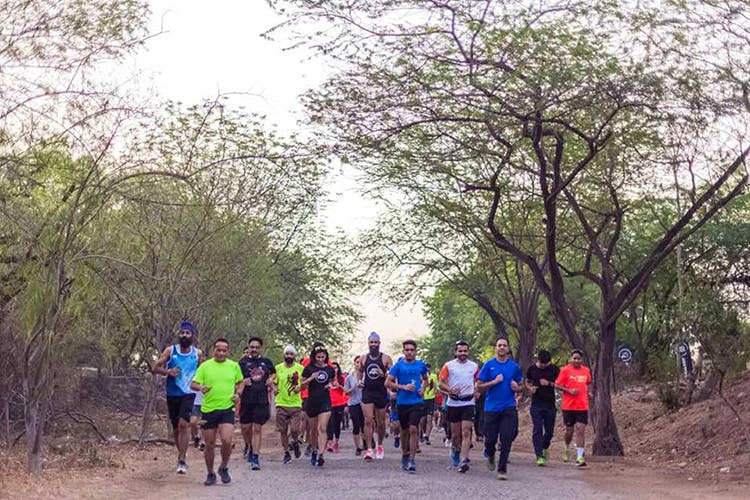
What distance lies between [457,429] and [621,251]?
56.0ft

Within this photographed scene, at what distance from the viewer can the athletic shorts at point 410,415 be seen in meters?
18.0

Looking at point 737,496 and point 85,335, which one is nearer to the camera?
point 737,496

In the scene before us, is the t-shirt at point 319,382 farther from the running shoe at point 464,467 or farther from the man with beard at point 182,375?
the man with beard at point 182,375

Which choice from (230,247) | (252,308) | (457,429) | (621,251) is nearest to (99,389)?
(252,308)

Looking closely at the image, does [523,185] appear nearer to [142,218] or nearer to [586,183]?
[586,183]

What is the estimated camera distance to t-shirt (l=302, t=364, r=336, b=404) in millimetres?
19266

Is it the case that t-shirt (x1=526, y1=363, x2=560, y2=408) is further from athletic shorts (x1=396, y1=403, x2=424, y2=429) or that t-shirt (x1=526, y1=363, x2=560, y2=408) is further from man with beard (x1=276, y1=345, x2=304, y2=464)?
man with beard (x1=276, y1=345, x2=304, y2=464)

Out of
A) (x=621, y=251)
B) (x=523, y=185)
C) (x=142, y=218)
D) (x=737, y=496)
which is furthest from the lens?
(x=621, y=251)

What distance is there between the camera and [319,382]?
19.3 m

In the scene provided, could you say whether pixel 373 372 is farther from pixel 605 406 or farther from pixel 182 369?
pixel 605 406

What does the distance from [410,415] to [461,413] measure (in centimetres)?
76

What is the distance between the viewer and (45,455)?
20.6 meters

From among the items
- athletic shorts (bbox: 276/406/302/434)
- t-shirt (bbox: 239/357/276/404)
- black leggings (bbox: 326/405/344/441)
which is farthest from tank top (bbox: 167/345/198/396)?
black leggings (bbox: 326/405/344/441)

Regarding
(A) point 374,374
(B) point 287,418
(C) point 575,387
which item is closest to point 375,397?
(A) point 374,374
